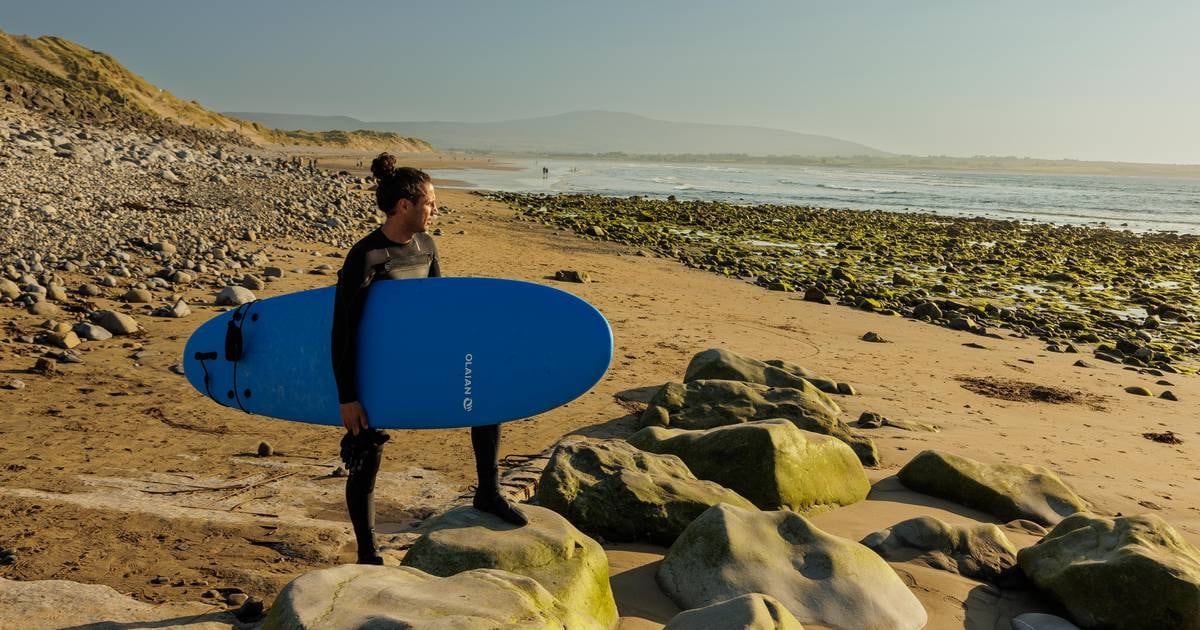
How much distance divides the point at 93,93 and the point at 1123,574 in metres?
51.3

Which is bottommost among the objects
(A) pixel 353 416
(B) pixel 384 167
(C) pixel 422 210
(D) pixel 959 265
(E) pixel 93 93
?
(D) pixel 959 265

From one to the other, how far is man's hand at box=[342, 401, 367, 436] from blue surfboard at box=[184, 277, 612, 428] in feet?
0.45

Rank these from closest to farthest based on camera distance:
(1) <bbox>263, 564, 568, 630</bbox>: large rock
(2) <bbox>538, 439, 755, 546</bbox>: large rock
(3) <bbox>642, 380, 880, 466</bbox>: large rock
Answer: (1) <bbox>263, 564, 568, 630</bbox>: large rock < (2) <bbox>538, 439, 755, 546</bbox>: large rock < (3) <bbox>642, 380, 880, 466</bbox>: large rock

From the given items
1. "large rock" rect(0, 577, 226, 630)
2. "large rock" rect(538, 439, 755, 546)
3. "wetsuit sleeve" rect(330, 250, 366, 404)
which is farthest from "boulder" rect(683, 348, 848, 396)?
"large rock" rect(0, 577, 226, 630)

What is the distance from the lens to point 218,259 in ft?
36.3

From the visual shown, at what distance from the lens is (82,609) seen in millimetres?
3215

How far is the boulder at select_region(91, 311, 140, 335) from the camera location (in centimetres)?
765

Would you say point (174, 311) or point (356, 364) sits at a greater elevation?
point (356, 364)

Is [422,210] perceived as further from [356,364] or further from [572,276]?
[572,276]

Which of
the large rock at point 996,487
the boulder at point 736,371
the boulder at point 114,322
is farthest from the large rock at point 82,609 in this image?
the boulder at point 114,322

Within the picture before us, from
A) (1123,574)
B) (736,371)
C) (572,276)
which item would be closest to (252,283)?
(572,276)

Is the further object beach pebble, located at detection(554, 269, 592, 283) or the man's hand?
beach pebble, located at detection(554, 269, 592, 283)

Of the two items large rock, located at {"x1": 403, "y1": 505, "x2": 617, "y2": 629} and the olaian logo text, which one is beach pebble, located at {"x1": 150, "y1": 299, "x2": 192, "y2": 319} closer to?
the olaian logo text

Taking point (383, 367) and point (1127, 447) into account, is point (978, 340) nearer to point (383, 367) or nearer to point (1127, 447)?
point (1127, 447)
